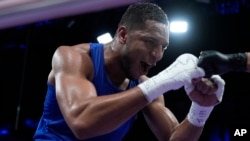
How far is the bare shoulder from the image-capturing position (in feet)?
6.26

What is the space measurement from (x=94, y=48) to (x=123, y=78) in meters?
0.23

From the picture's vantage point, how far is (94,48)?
214 centimetres

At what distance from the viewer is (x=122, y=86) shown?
220 cm

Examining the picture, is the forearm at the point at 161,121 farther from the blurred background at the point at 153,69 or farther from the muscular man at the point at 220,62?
the blurred background at the point at 153,69

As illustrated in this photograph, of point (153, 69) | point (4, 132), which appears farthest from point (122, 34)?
point (4, 132)

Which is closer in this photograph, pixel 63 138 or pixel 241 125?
pixel 63 138

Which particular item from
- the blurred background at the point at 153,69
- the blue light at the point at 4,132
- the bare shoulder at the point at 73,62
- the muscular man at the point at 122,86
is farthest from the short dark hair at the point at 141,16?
the blue light at the point at 4,132

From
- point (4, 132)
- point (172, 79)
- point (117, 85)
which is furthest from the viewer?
point (4, 132)

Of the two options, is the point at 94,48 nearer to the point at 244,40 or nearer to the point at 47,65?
the point at 244,40

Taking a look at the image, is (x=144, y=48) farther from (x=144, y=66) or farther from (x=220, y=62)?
(x=220, y=62)

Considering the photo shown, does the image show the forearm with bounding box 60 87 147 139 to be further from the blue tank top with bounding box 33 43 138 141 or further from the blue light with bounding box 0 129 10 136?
the blue light with bounding box 0 129 10 136

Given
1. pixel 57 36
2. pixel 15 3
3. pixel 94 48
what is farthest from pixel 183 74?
pixel 57 36

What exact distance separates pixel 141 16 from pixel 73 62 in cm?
44

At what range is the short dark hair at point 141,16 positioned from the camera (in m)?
2.10
